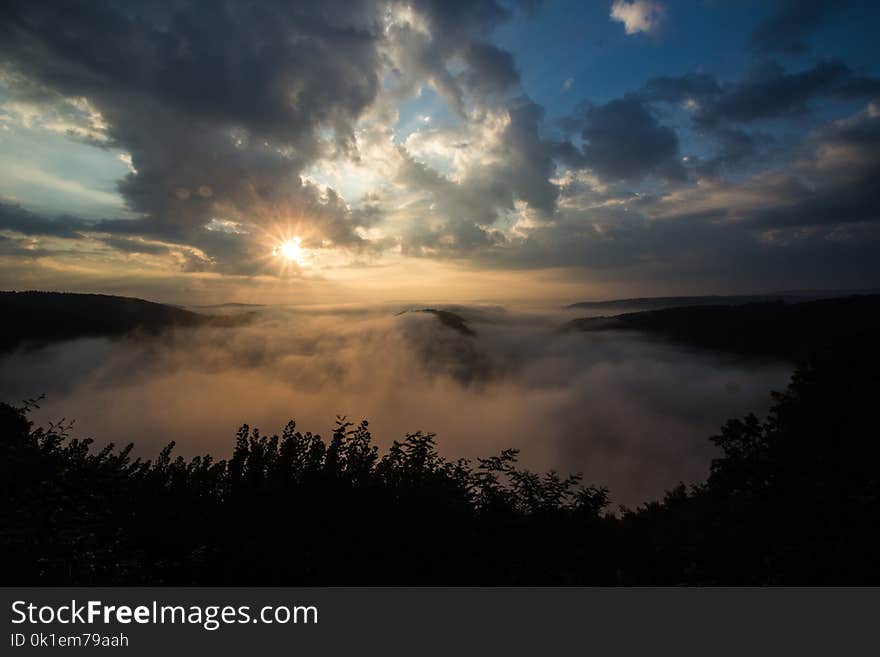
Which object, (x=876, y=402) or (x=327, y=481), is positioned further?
(x=327, y=481)

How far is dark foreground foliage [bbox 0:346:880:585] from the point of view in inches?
484

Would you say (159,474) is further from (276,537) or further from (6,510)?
(276,537)

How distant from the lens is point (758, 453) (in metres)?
20.3

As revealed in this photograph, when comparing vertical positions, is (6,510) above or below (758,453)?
above

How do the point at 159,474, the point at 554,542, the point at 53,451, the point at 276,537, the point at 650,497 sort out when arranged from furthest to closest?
the point at 650,497
the point at 159,474
the point at 53,451
the point at 554,542
the point at 276,537

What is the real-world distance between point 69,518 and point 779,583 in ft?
72.8

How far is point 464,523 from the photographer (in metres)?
15.9

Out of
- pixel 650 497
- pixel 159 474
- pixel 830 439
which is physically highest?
pixel 830 439

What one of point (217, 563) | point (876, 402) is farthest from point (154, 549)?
point (876, 402)

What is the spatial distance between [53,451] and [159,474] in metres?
5.80

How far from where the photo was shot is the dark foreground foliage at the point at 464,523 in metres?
12.3

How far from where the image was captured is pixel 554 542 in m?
16.2

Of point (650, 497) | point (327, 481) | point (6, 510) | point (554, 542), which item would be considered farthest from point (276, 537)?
point (650, 497)

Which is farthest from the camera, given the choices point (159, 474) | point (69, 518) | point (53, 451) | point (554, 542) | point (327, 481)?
point (159, 474)
